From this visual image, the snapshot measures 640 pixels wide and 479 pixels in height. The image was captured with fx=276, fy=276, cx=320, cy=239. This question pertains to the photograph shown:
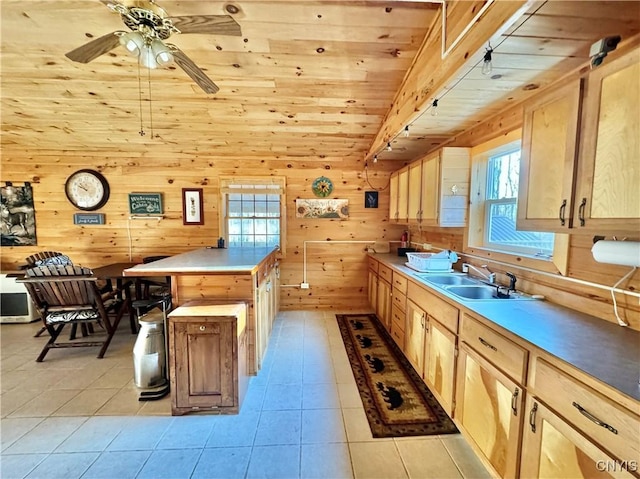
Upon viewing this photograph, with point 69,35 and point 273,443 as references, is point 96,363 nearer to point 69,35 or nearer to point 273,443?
point 273,443

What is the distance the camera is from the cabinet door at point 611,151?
107 cm

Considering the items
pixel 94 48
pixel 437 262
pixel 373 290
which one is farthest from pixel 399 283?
pixel 94 48

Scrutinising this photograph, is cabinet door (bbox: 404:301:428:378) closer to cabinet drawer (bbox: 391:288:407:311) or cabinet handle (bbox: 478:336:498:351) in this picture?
cabinet drawer (bbox: 391:288:407:311)

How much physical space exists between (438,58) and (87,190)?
4.91 meters

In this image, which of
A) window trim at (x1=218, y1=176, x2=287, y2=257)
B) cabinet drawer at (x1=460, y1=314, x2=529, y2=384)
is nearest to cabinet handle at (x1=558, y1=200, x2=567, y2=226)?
cabinet drawer at (x1=460, y1=314, x2=529, y2=384)

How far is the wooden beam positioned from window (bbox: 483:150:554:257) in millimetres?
926

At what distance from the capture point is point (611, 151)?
1147 mm

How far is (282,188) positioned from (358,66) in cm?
219

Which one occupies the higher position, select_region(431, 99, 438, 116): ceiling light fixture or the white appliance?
select_region(431, 99, 438, 116): ceiling light fixture

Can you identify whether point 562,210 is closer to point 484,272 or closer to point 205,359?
point 484,272

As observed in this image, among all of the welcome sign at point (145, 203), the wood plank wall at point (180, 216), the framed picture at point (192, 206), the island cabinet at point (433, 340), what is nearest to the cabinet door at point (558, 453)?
the island cabinet at point (433, 340)

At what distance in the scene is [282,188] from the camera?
4.29 m

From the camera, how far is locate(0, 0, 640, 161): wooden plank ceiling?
1.57 m

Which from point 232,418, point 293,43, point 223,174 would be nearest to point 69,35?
point 293,43
